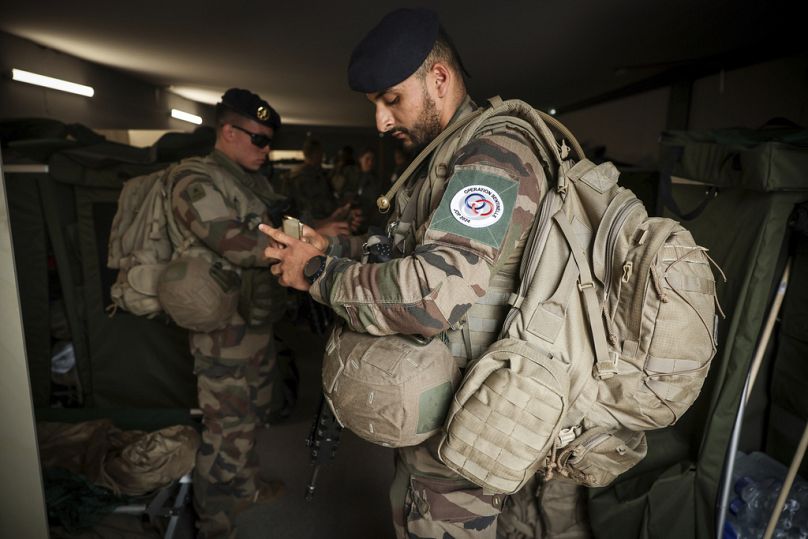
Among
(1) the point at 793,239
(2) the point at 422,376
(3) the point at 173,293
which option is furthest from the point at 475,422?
(3) the point at 173,293

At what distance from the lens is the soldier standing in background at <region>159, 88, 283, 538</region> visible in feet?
6.84

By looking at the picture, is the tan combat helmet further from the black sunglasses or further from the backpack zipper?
the black sunglasses

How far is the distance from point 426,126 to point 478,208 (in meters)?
0.41

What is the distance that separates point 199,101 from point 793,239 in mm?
7403

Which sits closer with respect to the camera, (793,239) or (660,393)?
(660,393)

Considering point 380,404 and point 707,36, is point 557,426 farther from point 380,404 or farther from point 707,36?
point 707,36

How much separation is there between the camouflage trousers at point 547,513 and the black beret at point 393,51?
1.64 meters

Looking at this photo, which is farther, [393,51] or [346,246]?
[346,246]

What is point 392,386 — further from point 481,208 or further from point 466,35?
point 466,35

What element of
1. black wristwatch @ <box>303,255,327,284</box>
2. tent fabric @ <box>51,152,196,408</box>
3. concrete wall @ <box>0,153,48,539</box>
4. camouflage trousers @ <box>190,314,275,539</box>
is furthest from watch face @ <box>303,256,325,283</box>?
tent fabric @ <box>51,152,196,408</box>

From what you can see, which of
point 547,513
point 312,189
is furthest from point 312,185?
point 547,513

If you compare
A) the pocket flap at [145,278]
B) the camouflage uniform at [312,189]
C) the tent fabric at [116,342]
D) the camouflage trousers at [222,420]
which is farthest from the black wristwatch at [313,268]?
the camouflage uniform at [312,189]

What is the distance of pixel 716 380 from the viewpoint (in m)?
1.71

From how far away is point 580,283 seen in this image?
118 centimetres
